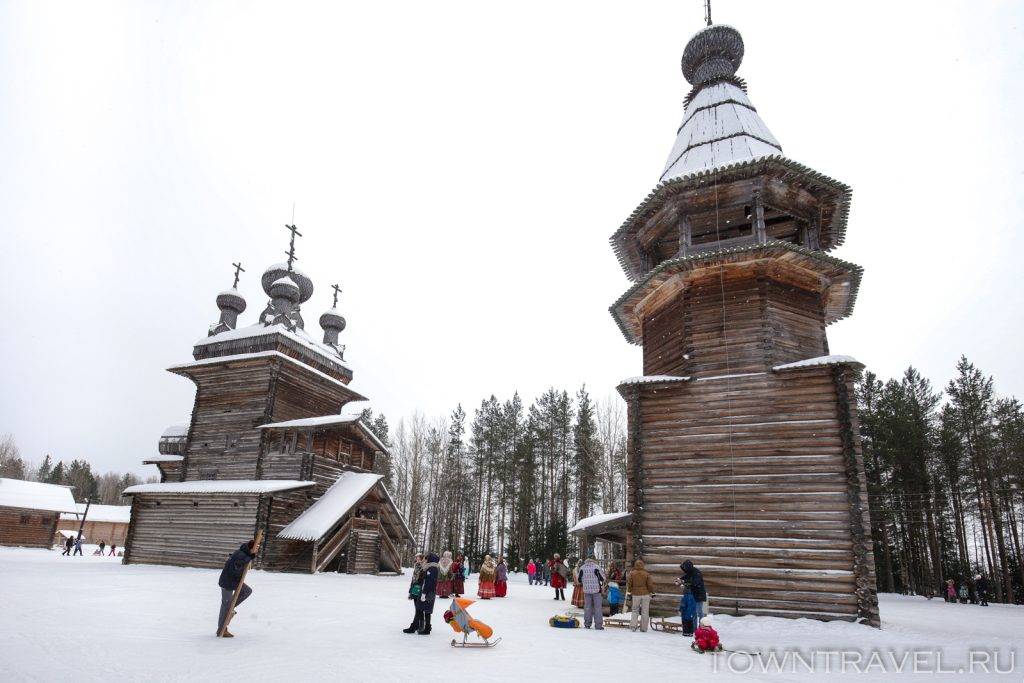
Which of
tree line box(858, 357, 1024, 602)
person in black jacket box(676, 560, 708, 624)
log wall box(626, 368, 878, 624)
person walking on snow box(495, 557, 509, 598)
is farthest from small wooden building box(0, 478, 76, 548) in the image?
tree line box(858, 357, 1024, 602)

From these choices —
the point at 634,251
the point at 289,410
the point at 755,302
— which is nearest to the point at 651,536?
the point at 755,302

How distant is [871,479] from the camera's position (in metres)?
35.9

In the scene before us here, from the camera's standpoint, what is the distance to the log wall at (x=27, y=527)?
42.8 meters

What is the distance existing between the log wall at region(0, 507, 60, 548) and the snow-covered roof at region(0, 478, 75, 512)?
1.63 feet

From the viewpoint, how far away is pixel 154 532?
26.0 m

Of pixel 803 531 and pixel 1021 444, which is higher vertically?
pixel 1021 444

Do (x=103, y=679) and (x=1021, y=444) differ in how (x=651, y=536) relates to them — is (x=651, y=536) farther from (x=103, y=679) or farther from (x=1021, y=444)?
(x=1021, y=444)

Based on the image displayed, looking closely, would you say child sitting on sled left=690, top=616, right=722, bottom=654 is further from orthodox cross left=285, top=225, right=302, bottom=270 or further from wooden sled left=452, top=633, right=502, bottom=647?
orthodox cross left=285, top=225, right=302, bottom=270

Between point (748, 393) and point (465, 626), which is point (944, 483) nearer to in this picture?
point (748, 393)

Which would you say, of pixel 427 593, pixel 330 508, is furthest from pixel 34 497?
pixel 427 593

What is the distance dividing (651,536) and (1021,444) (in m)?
28.8

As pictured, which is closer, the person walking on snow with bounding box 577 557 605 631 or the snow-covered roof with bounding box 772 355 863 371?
the person walking on snow with bounding box 577 557 605 631

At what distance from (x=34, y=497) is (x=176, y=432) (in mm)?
21281

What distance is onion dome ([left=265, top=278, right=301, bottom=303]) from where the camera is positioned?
31.0 meters
